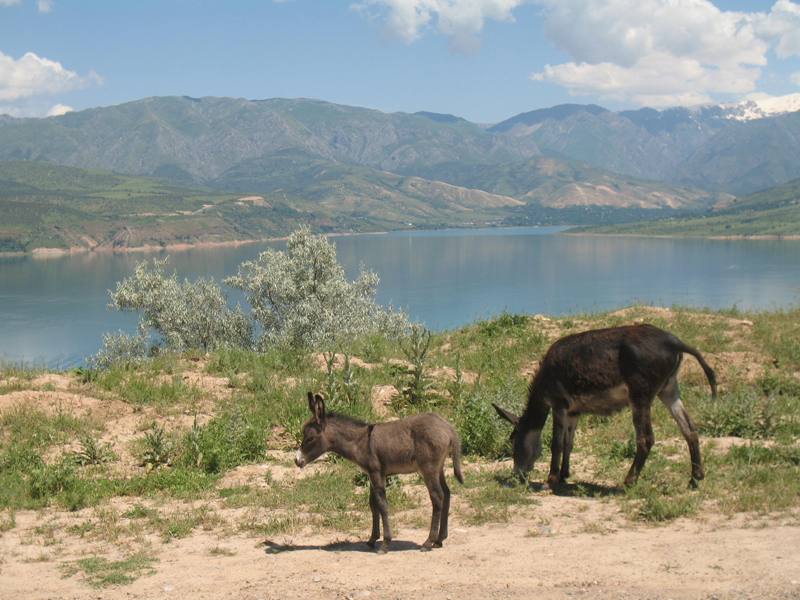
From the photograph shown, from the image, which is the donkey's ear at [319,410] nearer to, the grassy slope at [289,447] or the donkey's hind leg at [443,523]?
the grassy slope at [289,447]

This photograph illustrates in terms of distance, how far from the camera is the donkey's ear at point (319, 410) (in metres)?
8.69

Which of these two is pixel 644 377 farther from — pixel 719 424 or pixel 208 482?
pixel 208 482

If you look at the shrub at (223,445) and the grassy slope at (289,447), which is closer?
the grassy slope at (289,447)

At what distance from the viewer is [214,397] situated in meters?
14.9

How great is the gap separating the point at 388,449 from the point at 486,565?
1862mm

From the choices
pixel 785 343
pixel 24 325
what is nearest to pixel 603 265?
pixel 24 325

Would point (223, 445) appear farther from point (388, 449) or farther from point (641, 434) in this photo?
point (641, 434)

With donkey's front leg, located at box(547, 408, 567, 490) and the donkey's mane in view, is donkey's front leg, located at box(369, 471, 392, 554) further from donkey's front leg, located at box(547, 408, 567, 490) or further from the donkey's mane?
donkey's front leg, located at box(547, 408, 567, 490)

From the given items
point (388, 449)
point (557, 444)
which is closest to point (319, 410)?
point (388, 449)

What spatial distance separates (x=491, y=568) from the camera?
24.1ft

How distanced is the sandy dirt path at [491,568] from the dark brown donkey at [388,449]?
43cm

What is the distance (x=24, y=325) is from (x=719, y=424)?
380 ft

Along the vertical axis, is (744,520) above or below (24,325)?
above

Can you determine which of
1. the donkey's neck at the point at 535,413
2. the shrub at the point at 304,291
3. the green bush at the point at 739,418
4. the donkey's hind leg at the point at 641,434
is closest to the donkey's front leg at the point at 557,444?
the donkey's neck at the point at 535,413
